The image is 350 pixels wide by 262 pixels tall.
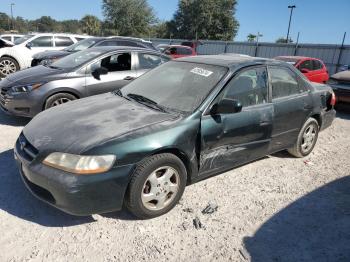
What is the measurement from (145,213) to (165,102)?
127 cm

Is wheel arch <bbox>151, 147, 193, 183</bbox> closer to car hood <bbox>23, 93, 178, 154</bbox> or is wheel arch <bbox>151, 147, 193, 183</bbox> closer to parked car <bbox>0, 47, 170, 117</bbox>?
car hood <bbox>23, 93, 178, 154</bbox>

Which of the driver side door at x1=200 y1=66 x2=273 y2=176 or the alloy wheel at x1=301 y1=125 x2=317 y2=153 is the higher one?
the driver side door at x1=200 y1=66 x2=273 y2=176

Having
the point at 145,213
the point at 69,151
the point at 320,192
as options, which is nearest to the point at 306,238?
the point at 320,192

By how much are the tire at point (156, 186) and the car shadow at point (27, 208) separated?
521 mm

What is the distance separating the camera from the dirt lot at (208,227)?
2.89 metres

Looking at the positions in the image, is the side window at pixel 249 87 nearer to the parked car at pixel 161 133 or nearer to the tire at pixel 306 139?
the parked car at pixel 161 133

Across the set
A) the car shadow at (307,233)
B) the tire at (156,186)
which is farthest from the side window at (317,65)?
the tire at (156,186)

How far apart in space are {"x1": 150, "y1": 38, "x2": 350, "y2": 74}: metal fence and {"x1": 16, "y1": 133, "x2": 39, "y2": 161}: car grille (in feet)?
58.0

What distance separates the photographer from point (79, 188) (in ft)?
9.32

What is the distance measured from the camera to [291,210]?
12.2 ft

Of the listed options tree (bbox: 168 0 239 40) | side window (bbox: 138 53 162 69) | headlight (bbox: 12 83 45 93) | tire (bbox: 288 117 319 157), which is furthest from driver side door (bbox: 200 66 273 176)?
tree (bbox: 168 0 239 40)

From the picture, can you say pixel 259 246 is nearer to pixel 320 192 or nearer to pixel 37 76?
pixel 320 192

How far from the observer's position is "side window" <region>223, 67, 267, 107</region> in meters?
3.92

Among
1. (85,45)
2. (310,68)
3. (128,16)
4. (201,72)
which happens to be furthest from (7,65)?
(128,16)
